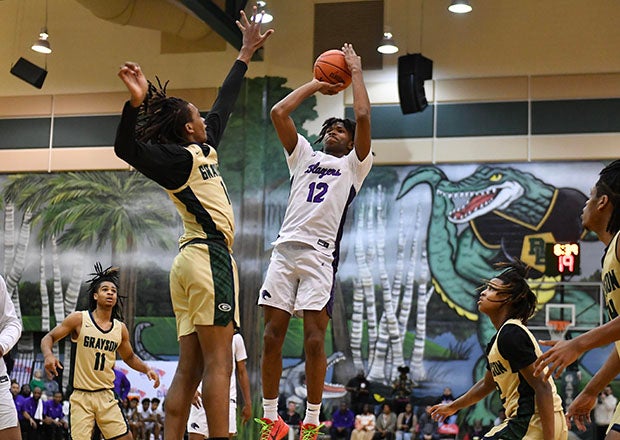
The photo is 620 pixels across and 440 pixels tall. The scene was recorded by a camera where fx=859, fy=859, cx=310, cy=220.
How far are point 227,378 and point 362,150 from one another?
1.97 m

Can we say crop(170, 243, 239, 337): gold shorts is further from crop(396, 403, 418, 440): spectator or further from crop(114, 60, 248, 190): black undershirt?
crop(396, 403, 418, 440): spectator

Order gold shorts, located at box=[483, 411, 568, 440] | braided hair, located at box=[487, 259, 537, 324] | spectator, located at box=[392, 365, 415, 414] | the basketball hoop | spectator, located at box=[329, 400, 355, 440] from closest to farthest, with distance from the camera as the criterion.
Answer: gold shorts, located at box=[483, 411, 568, 440] → braided hair, located at box=[487, 259, 537, 324] → the basketball hoop → spectator, located at box=[329, 400, 355, 440] → spectator, located at box=[392, 365, 415, 414]

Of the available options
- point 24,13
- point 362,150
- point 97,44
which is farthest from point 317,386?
point 24,13

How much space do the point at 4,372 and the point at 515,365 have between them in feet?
11.5

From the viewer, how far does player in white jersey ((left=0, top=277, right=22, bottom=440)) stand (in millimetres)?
5844

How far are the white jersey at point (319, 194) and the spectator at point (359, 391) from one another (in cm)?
912

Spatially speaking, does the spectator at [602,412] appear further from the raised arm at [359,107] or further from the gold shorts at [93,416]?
the raised arm at [359,107]

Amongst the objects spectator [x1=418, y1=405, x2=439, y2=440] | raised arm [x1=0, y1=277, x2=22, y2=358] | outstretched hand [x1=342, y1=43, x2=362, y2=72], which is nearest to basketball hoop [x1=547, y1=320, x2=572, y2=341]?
spectator [x1=418, y1=405, x2=439, y2=440]

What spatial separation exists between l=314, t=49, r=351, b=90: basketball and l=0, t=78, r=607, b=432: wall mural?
29.3 ft

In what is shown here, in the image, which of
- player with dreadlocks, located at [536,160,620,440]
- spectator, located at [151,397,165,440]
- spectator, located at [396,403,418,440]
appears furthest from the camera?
spectator, located at [151,397,165,440]

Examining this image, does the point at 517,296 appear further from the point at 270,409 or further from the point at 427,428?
the point at 427,428

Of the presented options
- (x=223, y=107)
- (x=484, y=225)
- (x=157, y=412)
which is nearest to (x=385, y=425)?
(x=484, y=225)

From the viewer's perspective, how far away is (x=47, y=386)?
16.0 m

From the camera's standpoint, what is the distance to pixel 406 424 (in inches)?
551
